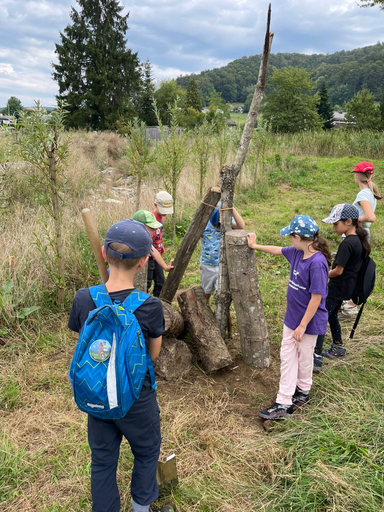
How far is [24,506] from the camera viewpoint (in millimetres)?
2010

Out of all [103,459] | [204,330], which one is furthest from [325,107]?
[103,459]

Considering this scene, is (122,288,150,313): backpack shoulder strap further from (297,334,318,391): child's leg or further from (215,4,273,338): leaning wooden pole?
(215,4,273,338): leaning wooden pole

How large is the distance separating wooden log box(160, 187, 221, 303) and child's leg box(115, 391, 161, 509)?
2.15 m

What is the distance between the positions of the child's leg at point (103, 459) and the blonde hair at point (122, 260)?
736 millimetres

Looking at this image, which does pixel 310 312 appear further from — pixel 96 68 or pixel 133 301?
pixel 96 68

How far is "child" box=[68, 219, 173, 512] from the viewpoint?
4.94ft

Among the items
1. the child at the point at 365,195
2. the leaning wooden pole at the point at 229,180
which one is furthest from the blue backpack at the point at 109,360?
the child at the point at 365,195

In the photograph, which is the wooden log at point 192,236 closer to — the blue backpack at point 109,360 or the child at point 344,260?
the child at point 344,260

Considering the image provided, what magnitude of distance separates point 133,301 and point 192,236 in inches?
87.0

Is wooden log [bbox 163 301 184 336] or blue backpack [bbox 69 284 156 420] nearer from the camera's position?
blue backpack [bbox 69 284 156 420]

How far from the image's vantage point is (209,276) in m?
4.12

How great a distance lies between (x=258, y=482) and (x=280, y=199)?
31.2 ft

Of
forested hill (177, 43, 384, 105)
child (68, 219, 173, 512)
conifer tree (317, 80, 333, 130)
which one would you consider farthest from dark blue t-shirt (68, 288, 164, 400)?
forested hill (177, 43, 384, 105)

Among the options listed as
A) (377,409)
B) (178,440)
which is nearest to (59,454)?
(178,440)
